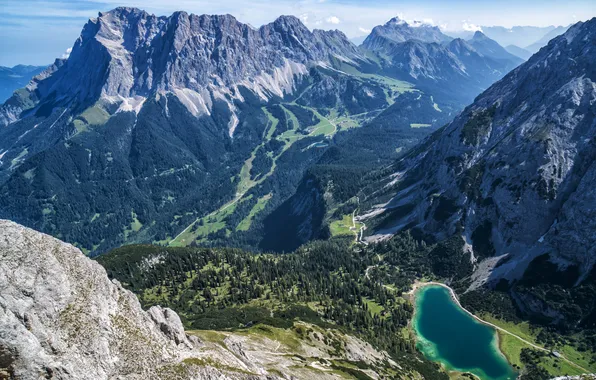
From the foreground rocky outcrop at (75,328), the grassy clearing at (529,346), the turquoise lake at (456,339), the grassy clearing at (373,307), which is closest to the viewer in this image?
the foreground rocky outcrop at (75,328)

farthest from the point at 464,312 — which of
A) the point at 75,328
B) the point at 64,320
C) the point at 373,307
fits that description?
the point at 64,320

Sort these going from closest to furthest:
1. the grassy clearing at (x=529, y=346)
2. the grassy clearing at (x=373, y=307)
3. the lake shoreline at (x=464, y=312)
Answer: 1. the grassy clearing at (x=529, y=346)
2. the lake shoreline at (x=464, y=312)
3. the grassy clearing at (x=373, y=307)

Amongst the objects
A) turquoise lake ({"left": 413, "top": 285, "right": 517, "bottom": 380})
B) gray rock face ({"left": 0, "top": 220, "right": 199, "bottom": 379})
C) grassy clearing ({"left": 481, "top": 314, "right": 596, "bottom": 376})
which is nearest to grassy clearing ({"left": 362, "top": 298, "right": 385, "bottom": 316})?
turquoise lake ({"left": 413, "top": 285, "right": 517, "bottom": 380})

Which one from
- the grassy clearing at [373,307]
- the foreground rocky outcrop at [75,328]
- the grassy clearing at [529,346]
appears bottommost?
the grassy clearing at [529,346]

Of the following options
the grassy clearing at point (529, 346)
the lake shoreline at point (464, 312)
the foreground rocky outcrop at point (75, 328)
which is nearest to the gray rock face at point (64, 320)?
the foreground rocky outcrop at point (75, 328)

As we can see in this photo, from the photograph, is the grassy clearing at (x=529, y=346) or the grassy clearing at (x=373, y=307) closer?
the grassy clearing at (x=529, y=346)

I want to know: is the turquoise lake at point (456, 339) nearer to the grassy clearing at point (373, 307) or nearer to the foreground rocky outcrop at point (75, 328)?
the grassy clearing at point (373, 307)

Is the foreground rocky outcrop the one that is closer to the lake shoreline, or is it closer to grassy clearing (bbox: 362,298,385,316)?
the lake shoreline
